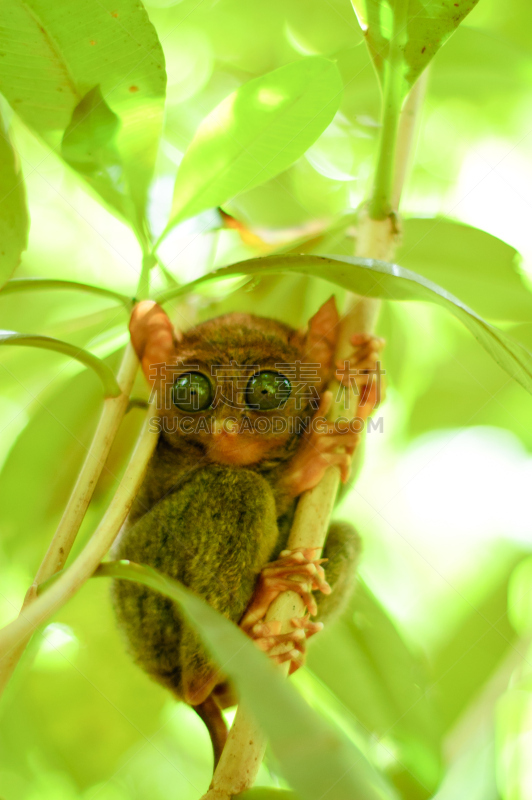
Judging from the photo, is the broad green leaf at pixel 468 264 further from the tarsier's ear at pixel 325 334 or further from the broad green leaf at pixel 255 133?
the broad green leaf at pixel 255 133

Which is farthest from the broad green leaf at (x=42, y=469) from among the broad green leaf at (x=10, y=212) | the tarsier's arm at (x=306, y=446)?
the broad green leaf at (x=10, y=212)

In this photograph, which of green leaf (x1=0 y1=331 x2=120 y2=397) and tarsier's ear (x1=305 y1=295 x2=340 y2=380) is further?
tarsier's ear (x1=305 y1=295 x2=340 y2=380)

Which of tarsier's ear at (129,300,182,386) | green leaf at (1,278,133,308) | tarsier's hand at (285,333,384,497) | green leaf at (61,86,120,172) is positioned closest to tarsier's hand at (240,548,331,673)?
tarsier's hand at (285,333,384,497)

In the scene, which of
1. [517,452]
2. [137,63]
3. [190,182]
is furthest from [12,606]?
[517,452]

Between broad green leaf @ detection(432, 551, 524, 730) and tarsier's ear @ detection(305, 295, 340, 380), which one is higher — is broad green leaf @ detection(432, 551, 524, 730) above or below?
below

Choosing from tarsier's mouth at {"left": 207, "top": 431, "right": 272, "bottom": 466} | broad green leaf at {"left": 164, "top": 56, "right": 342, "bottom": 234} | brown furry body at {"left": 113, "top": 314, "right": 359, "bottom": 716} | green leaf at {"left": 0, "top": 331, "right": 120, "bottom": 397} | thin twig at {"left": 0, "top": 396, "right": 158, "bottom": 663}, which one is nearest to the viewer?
thin twig at {"left": 0, "top": 396, "right": 158, "bottom": 663}

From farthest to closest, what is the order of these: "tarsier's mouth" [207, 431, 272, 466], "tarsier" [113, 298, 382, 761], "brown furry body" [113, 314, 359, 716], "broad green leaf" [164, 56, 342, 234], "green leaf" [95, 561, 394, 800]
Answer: "tarsier's mouth" [207, 431, 272, 466] → "brown furry body" [113, 314, 359, 716] → "tarsier" [113, 298, 382, 761] → "broad green leaf" [164, 56, 342, 234] → "green leaf" [95, 561, 394, 800]

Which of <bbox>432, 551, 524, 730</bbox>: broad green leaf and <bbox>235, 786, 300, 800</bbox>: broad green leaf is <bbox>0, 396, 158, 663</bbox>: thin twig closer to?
<bbox>235, 786, 300, 800</bbox>: broad green leaf
